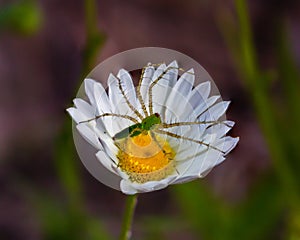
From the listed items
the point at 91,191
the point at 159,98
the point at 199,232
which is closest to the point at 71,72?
the point at 91,191
